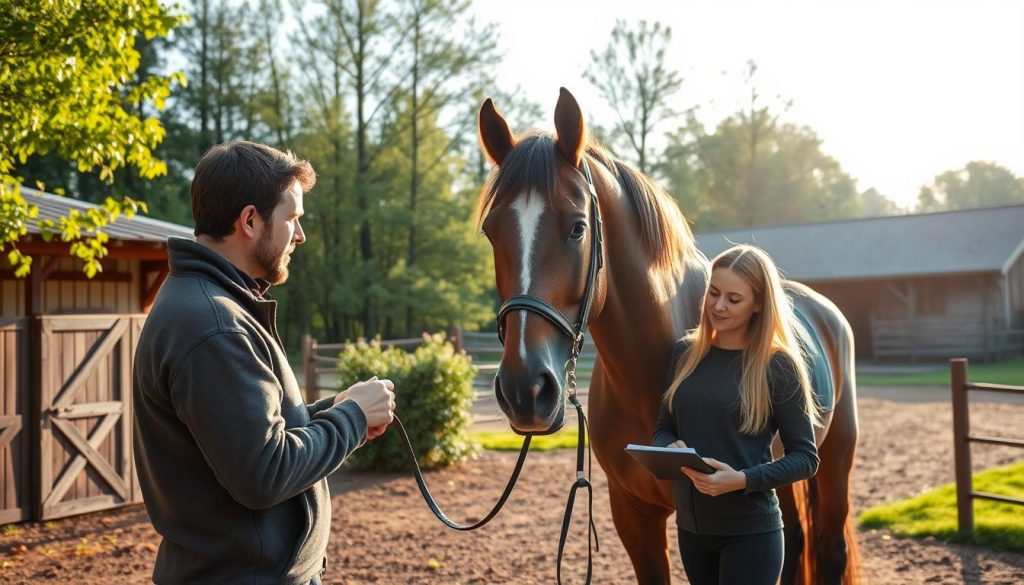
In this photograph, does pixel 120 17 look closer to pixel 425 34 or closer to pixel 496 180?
pixel 496 180

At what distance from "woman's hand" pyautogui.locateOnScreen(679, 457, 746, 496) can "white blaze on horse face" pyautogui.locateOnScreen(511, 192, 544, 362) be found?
645mm

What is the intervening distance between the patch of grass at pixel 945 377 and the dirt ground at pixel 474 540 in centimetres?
885

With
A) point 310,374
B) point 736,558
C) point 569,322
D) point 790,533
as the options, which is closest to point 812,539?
point 790,533

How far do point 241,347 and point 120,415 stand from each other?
6.83 metres

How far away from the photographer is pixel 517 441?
469 inches

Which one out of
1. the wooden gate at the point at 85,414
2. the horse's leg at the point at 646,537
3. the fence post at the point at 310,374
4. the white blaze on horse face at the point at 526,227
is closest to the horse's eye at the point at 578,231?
the white blaze on horse face at the point at 526,227

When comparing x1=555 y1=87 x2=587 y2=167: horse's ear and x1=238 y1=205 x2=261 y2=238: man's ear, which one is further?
x1=555 y1=87 x2=587 y2=167: horse's ear

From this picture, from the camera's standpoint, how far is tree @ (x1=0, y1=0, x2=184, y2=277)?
14.5ft

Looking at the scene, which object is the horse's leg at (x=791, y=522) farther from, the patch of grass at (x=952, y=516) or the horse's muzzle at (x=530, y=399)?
the patch of grass at (x=952, y=516)

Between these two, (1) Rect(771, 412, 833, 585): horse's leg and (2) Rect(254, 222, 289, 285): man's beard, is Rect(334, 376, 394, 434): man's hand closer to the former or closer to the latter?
(2) Rect(254, 222, 289, 285): man's beard

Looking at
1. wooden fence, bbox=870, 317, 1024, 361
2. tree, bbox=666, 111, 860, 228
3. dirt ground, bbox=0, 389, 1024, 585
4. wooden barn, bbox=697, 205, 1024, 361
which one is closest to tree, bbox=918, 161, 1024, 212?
tree, bbox=666, 111, 860, 228

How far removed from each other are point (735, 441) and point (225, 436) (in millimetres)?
1516

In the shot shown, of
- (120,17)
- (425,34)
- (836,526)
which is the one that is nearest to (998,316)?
(425,34)

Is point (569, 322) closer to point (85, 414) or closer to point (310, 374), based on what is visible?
point (85, 414)
